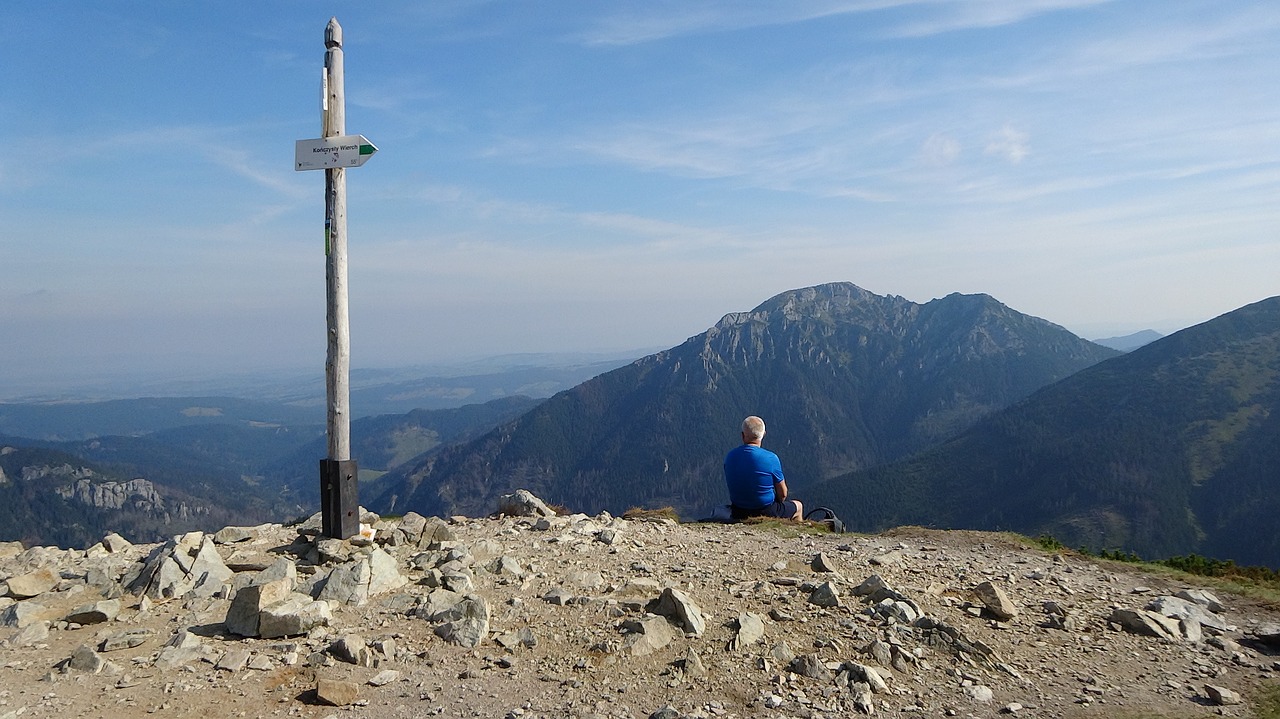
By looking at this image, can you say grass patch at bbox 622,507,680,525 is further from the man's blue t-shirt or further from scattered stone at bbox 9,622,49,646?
scattered stone at bbox 9,622,49,646

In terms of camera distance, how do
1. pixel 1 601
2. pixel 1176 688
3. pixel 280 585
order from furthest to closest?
pixel 1 601 → pixel 280 585 → pixel 1176 688

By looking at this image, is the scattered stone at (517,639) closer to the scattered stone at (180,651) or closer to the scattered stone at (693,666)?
the scattered stone at (693,666)

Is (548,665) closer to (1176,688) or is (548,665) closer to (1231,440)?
(1176,688)

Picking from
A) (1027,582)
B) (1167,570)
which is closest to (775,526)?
(1027,582)

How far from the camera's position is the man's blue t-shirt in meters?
14.8

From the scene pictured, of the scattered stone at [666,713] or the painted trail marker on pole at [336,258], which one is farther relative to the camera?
the painted trail marker on pole at [336,258]

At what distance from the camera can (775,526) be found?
14242mm

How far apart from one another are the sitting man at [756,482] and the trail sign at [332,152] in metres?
8.38

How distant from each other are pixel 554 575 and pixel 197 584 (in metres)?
4.62

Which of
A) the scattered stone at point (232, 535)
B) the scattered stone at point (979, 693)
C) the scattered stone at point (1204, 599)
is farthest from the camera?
the scattered stone at point (232, 535)

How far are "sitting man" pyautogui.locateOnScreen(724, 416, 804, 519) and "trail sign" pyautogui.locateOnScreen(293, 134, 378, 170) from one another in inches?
330

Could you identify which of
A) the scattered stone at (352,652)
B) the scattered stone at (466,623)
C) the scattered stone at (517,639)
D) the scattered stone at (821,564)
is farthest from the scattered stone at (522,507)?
the scattered stone at (352,652)

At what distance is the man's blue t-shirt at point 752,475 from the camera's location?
14.8m

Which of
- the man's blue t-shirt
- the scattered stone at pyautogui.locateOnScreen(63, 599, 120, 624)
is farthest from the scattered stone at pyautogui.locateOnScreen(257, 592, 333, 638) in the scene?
the man's blue t-shirt
